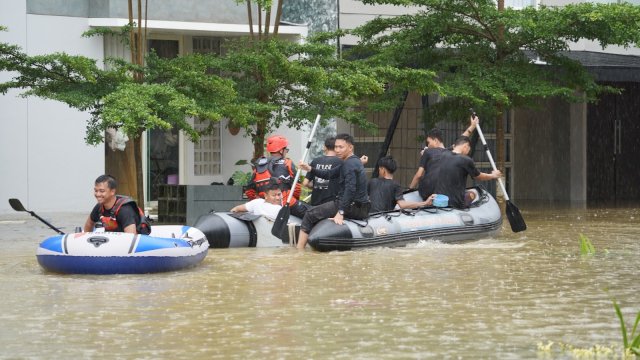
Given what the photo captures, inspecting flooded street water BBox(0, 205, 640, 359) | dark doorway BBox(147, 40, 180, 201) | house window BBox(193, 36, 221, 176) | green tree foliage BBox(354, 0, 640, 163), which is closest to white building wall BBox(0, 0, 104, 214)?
dark doorway BBox(147, 40, 180, 201)

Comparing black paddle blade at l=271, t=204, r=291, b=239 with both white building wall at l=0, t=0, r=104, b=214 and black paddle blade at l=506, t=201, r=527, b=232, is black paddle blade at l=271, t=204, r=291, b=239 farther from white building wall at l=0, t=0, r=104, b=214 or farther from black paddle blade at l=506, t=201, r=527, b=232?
white building wall at l=0, t=0, r=104, b=214

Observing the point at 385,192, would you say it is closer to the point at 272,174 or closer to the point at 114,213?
the point at 272,174

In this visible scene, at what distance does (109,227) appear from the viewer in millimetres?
15570

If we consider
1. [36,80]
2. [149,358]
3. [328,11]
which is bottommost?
[149,358]

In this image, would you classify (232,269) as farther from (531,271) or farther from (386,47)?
(386,47)

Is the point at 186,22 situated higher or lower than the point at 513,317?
higher

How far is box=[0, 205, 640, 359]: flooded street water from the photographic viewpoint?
33.0ft

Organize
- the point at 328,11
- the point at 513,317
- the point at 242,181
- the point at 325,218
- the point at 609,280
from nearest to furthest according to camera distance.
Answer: the point at 513,317 → the point at 609,280 → the point at 325,218 → the point at 242,181 → the point at 328,11

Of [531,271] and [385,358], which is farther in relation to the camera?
[531,271]

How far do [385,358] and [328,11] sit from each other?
17.7 metres

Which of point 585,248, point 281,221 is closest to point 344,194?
point 281,221

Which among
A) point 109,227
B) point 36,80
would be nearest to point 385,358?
point 109,227

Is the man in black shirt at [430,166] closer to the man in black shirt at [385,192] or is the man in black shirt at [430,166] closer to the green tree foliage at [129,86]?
the man in black shirt at [385,192]

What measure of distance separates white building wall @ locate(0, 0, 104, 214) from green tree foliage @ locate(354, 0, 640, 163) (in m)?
5.24
